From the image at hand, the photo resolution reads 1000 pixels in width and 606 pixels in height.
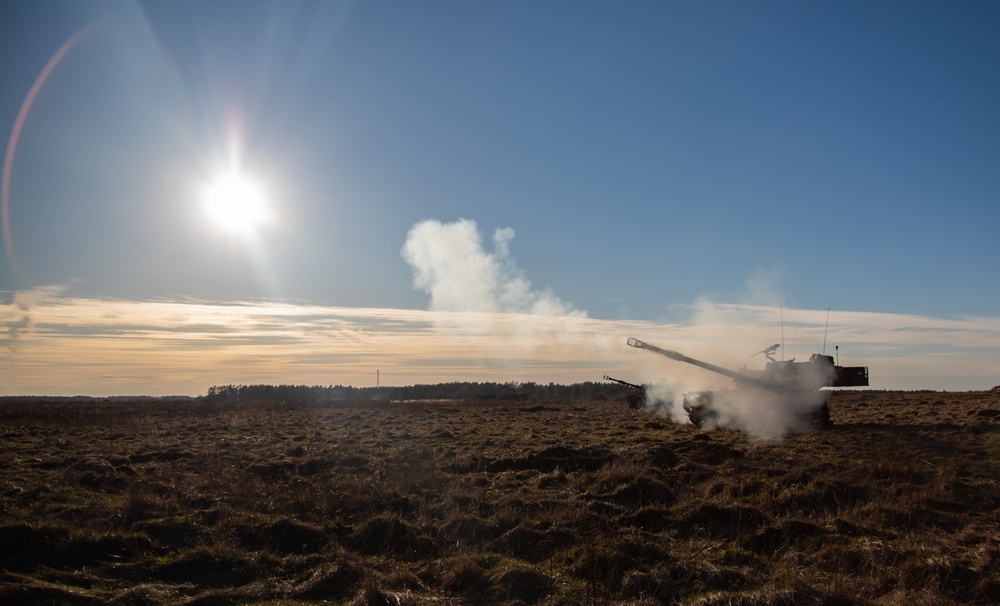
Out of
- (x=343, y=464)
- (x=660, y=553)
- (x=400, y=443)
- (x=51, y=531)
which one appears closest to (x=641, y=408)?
(x=400, y=443)

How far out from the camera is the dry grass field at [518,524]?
8.87 meters

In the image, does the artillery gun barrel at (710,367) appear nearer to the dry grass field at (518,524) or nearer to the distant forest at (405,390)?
the dry grass field at (518,524)

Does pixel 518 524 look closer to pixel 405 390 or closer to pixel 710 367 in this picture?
pixel 710 367

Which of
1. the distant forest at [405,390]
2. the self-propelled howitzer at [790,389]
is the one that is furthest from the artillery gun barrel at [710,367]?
the distant forest at [405,390]

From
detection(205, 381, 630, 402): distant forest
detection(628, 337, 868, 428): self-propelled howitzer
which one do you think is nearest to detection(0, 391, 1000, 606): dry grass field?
detection(628, 337, 868, 428): self-propelled howitzer

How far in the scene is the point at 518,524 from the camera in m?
12.1

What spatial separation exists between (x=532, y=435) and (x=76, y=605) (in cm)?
2026

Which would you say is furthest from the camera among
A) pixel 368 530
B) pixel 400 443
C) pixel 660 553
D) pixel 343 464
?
pixel 400 443

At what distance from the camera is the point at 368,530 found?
1166 centimetres

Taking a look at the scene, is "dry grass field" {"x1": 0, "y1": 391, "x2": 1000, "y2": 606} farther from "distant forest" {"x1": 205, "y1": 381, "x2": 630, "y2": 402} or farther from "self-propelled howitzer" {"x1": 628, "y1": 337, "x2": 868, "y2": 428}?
"distant forest" {"x1": 205, "y1": 381, "x2": 630, "y2": 402}

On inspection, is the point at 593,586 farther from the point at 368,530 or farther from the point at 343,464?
the point at 343,464

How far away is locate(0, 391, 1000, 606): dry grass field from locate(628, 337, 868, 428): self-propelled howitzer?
12.3 feet

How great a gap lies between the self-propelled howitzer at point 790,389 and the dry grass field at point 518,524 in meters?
3.75

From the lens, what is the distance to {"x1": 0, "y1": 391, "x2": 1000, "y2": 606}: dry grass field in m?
8.87
